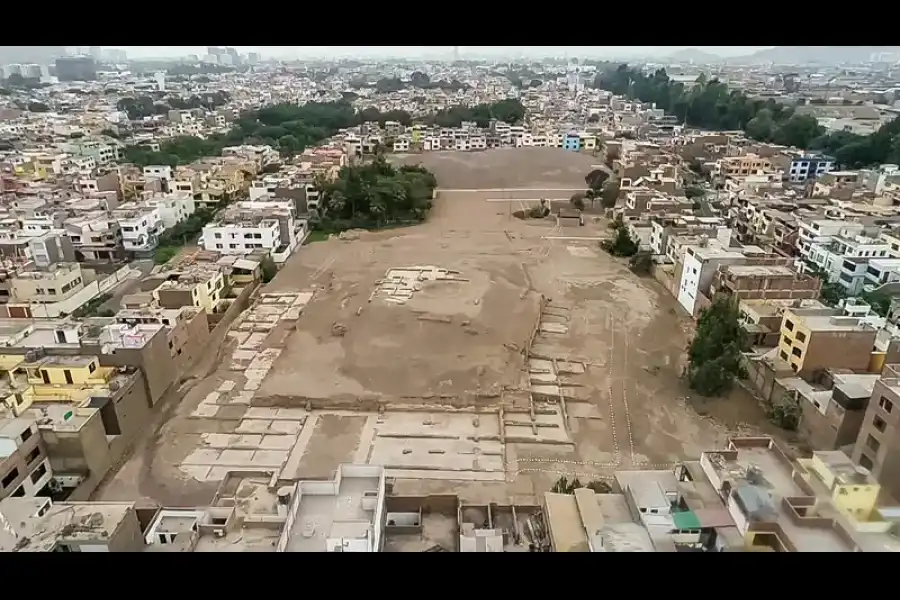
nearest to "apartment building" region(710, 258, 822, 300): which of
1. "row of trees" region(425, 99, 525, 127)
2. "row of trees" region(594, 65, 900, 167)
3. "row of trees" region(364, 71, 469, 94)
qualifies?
"row of trees" region(594, 65, 900, 167)

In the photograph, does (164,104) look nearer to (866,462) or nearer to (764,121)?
(764,121)

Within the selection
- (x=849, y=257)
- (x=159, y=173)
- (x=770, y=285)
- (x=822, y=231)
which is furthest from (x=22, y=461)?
(x=159, y=173)

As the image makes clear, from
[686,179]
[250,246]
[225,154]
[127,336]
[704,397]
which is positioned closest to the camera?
[127,336]

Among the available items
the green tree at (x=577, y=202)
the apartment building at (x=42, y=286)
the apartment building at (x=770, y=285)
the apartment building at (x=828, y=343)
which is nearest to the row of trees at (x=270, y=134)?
the apartment building at (x=42, y=286)
